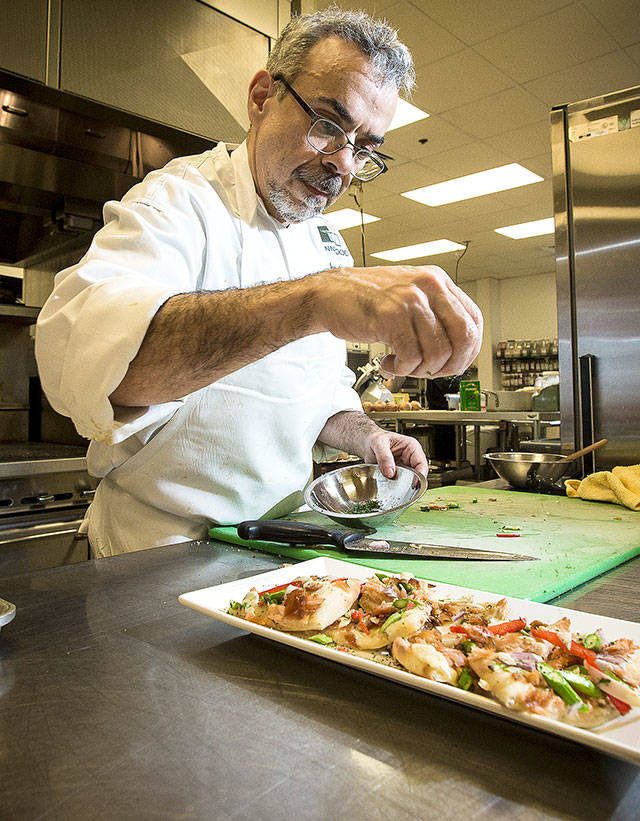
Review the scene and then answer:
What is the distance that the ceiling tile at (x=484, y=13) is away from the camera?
326 cm

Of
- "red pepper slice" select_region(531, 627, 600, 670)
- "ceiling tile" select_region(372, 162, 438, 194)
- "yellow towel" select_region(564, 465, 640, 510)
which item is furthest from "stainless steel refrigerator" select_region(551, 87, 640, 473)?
"ceiling tile" select_region(372, 162, 438, 194)

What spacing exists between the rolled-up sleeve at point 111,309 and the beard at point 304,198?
286mm

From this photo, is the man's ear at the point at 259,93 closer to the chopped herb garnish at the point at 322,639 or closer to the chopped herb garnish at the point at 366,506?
the chopped herb garnish at the point at 366,506

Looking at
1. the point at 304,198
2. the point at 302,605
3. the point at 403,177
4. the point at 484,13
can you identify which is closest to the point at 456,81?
the point at 484,13

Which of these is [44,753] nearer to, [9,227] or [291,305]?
[291,305]

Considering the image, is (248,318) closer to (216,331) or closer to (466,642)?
(216,331)

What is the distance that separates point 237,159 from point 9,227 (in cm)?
199

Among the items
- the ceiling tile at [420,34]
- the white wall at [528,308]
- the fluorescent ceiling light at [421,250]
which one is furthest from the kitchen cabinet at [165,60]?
the white wall at [528,308]

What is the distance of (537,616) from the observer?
0.69 metres

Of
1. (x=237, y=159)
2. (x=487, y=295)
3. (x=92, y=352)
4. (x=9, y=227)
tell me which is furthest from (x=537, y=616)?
(x=487, y=295)

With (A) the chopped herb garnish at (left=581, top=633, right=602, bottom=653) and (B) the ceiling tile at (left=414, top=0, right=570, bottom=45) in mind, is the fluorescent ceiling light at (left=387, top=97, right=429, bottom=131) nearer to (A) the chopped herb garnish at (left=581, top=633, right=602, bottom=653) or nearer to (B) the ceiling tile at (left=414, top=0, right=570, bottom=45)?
(B) the ceiling tile at (left=414, top=0, right=570, bottom=45)

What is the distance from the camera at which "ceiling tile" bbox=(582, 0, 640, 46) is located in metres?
3.29

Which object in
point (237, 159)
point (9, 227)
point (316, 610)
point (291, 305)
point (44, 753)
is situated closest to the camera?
point (44, 753)

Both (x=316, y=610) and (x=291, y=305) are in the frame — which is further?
(x=291, y=305)
